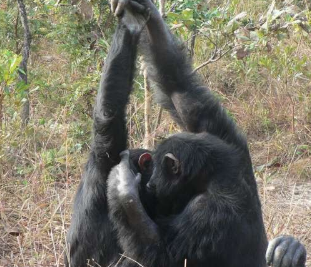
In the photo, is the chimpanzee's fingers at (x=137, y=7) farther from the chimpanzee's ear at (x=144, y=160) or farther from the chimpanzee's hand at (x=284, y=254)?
the chimpanzee's hand at (x=284, y=254)

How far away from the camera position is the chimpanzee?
151 inches

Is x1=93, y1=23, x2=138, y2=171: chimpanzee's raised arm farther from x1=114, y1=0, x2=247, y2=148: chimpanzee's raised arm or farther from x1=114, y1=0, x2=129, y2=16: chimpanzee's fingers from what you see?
x1=114, y1=0, x2=247, y2=148: chimpanzee's raised arm

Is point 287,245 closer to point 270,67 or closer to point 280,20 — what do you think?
point 280,20

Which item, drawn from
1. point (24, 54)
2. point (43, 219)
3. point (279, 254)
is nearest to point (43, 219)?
point (43, 219)

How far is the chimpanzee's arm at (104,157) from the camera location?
3936 millimetres

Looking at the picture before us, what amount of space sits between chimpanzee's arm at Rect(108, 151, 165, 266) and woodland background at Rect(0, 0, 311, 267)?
2.27 ft

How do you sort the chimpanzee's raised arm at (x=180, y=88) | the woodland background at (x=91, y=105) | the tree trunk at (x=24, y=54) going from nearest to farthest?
the chimpanzee's raised arm at (x=180, y=88)
the woodland background at (x=91, y=105)
the tree trunk at (x=24, y=54)

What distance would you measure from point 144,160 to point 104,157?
0.32 metres

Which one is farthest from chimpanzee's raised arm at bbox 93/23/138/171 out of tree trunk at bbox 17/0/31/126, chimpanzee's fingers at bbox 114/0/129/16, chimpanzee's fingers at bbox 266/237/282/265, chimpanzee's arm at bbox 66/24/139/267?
tree trunk at bbox 17/0/31/126

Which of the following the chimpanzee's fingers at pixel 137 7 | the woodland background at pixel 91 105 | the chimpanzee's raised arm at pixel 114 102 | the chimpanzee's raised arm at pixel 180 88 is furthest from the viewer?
the woodland background at pixel 91 105

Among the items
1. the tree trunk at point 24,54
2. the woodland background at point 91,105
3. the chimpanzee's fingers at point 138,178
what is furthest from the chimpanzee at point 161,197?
the tree trunk at point 24,54

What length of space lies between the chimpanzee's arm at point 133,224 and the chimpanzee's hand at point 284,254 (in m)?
0.61

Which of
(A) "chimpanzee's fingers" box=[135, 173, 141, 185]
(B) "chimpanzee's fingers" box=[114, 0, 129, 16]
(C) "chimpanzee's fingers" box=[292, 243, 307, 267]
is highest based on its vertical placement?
(B) "chimpanzee's fingers" box=[114, 0, 129, 16]

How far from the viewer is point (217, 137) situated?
4242 millimetres
